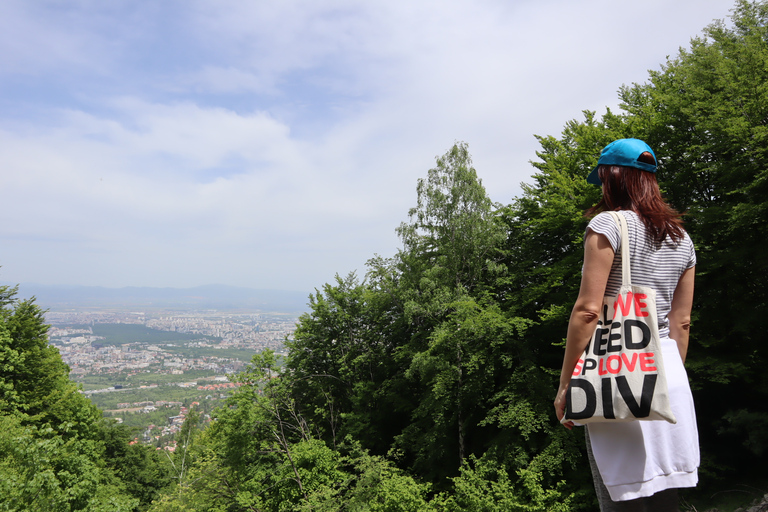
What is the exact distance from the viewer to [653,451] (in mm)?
1321

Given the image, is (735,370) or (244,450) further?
(244,450)

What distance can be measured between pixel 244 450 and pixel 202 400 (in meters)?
98.0

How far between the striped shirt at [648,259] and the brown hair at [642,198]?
0.04 meters

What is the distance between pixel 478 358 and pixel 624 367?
588 inches

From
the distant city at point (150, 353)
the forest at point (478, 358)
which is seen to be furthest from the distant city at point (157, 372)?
the forest at point (478, 358)

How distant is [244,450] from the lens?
17.5m

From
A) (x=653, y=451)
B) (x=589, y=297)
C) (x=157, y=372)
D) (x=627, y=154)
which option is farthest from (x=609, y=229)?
(x=157, y=372)

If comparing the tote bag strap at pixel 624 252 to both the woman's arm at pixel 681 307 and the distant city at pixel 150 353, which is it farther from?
the distant city at pixel 150 353

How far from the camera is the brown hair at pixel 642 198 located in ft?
4.71

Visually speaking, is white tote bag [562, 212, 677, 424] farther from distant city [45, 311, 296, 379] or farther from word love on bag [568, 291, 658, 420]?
distant city [45, 311, 296, 379]

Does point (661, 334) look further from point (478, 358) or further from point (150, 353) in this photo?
point (150, 353)

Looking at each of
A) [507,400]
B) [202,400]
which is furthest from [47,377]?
[202,400]

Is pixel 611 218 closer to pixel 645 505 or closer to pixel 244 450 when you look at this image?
pixel 645 505

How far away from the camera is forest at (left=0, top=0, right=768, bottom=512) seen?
10852 millimetres
